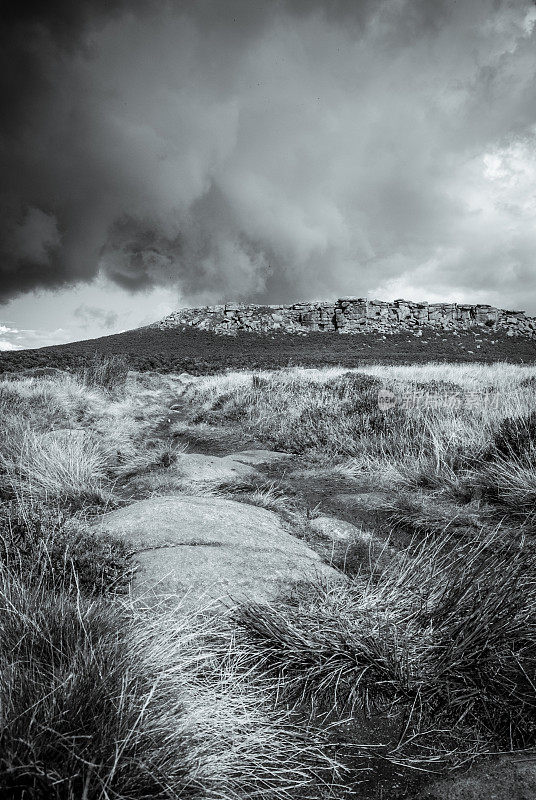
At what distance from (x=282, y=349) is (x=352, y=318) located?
19.6 m

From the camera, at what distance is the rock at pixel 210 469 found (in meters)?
5.93

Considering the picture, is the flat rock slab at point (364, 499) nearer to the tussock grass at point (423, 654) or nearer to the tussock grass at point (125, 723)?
the tussock grass at point (423, 654)

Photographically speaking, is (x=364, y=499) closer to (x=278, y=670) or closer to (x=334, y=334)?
(x=278, y=670)

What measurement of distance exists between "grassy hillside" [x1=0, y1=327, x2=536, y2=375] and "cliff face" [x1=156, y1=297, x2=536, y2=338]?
2810mm

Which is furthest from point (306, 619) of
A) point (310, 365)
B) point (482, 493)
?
point (310, 365)

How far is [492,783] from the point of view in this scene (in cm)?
158

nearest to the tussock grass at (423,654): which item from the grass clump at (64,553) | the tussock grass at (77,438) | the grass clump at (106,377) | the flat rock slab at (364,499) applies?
the grass clump at (64,553)

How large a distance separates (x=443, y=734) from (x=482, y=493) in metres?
3.57

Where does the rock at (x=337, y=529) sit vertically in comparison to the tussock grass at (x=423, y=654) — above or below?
below

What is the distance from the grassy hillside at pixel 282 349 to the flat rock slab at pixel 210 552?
Answer: 66.9 feet

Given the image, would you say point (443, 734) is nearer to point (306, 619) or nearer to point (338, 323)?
point (306, 619)

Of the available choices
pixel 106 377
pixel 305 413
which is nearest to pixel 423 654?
pixel 305 413

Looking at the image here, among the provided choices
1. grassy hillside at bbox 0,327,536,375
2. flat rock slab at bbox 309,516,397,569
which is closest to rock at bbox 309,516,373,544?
flat rock slab at bbox 309,516,397,569

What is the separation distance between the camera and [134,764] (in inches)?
53.2
